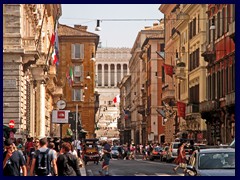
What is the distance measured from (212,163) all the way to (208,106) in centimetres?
4274

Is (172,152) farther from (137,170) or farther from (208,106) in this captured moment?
(137,170)

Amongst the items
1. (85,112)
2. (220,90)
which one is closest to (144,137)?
(85,112)

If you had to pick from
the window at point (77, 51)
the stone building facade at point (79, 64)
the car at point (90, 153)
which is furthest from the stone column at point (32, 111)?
the window at point (77, 51)

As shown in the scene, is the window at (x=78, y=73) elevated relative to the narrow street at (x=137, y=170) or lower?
elevated

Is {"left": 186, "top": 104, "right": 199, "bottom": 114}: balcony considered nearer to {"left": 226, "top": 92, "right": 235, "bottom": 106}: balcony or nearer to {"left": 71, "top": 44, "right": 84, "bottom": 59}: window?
{"left": 226, "top": 92, "right": 235, "bottom": 106}: balcony

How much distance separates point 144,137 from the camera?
5089 inches

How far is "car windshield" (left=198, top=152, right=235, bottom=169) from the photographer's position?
72.4ft

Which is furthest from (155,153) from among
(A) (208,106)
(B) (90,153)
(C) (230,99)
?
(C) (230,99)

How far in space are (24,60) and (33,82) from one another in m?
12.4

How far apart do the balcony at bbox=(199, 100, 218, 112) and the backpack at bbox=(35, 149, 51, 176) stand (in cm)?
4263

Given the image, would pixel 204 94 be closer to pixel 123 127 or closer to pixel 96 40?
pixel 96 40

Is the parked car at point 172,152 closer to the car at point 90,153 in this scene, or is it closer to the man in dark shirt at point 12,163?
the car at point 90,153

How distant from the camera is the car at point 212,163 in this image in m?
21.4

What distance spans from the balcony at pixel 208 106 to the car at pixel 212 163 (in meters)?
39.7
